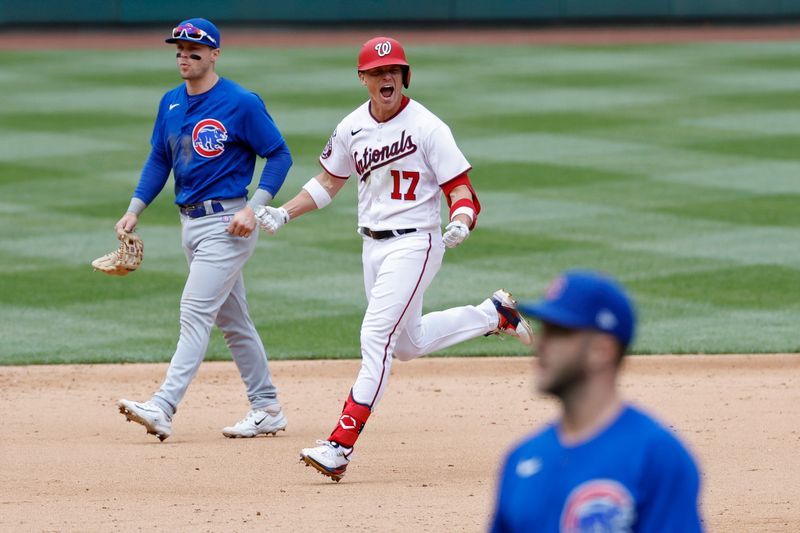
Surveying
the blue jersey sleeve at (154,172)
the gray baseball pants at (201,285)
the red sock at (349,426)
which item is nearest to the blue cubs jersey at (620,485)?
the red sock at (349,426)

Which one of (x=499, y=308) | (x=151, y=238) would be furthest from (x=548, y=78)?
(x=499, y=308)

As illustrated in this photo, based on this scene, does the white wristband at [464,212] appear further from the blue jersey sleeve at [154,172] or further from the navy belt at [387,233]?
the blue jersey sleeve at [154,172]

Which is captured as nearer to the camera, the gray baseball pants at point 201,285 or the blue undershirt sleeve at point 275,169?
the gray baseball pants at point 201,285

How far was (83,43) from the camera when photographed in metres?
29.4

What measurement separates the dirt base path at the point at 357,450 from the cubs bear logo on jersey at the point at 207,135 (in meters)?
1.56

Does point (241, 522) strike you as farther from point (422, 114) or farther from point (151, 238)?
point (151, 238)

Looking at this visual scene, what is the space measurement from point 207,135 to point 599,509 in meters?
4.84

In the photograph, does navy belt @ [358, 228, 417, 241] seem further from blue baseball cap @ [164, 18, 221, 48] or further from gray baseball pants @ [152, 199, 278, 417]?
blue baseball cap @ [164, 18, 221, 48]

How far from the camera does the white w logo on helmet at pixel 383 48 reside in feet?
21.8

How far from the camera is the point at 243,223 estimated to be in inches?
278

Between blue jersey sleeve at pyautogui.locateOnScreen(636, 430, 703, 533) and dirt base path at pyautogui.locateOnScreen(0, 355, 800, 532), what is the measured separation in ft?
10.1

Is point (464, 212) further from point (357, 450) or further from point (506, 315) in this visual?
point (357, 450)

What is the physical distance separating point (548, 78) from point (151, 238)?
40.5 feet

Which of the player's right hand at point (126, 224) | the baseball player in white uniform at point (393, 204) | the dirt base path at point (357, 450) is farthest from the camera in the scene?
the player's right hand at point (126, 224)
